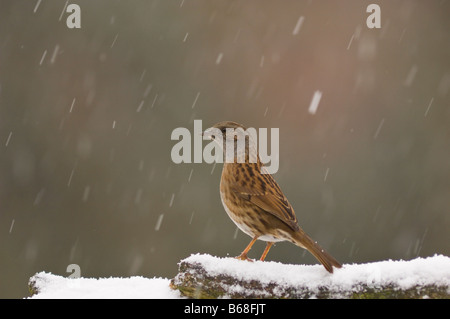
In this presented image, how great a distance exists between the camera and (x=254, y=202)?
461 cm

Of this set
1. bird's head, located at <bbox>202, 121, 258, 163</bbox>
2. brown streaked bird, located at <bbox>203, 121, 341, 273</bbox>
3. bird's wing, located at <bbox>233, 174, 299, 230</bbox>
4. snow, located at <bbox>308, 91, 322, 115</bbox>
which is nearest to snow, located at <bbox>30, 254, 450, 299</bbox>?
brown streaked bird, located at <bbox>203, 121, 341, 273</bbox>

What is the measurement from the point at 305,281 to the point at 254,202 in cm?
92

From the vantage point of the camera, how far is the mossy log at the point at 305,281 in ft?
12.3

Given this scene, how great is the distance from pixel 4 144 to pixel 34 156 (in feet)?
1.91

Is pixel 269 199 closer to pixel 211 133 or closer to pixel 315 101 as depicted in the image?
pixel 211 133

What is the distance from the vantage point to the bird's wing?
4.50 meters

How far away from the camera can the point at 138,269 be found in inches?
454

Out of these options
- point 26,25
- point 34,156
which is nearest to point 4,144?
point 34,156

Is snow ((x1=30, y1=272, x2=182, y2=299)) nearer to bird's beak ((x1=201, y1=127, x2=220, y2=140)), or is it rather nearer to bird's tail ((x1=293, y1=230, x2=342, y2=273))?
bird's tail ((x1=293, y1=230, x2=342, y2=273))

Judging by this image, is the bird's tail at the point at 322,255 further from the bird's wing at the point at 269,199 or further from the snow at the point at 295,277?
the bird's wing at the point at 269,199

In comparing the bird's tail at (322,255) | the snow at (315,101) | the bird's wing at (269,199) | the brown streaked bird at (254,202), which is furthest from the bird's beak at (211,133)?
the snow at (315,101)

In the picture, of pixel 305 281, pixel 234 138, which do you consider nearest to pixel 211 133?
pixel 234 138
